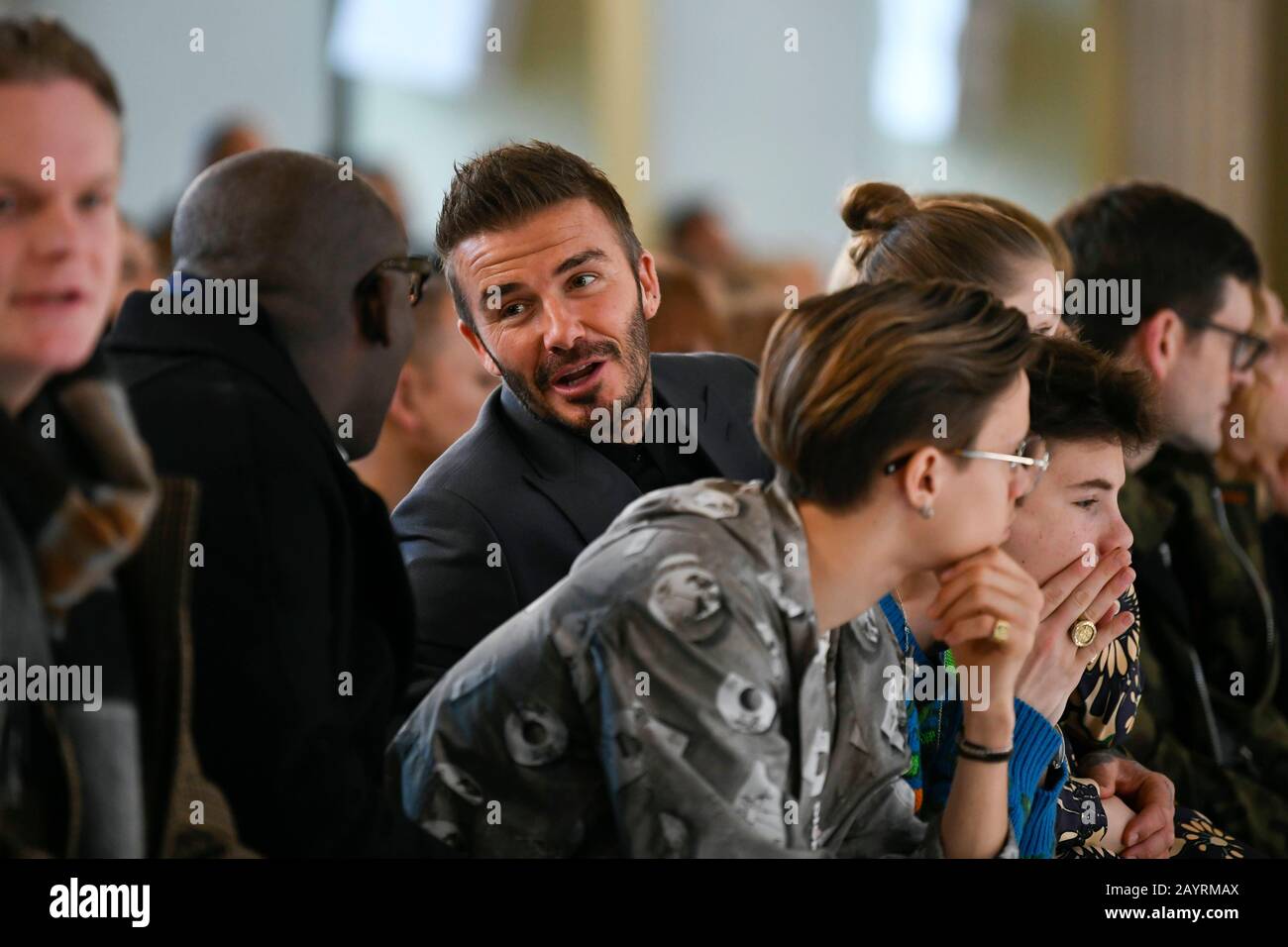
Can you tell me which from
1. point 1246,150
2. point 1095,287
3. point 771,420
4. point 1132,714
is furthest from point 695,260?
point 771,420

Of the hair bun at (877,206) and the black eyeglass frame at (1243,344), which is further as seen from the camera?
the black eyeglass frame at (1243,344)

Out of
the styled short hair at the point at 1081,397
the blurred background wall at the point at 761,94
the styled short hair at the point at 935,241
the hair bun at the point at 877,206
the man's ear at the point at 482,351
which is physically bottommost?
the styled short hair at the point at 1081,397

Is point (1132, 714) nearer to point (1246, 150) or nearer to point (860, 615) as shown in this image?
point (860, 615)

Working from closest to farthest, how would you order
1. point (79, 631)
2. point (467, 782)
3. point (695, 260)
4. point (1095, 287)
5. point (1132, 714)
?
point (79, 631) < point (467, 782) < point (1132, 714) < point (1095, 287) < point (695, 260)

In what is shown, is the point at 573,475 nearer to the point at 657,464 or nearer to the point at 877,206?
the point at 657,464

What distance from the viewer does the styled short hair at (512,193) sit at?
1893 millimetres

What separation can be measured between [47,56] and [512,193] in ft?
2.21

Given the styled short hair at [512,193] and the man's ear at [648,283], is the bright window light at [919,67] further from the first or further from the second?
the styled short hair at [512,193]

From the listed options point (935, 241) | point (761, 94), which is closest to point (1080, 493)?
point (935, 241)

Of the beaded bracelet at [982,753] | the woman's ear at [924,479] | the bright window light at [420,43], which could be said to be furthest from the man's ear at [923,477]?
the bright window light at [420,43]

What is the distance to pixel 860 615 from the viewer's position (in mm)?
1682

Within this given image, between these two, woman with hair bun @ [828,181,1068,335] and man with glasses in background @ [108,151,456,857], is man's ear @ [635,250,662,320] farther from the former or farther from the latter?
man with glasses in background @ [108,151,456,857]
